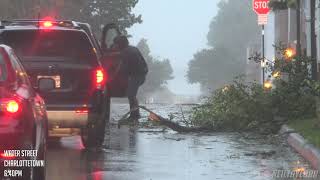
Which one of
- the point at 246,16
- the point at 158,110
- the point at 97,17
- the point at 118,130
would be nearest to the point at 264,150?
the point at 118,130

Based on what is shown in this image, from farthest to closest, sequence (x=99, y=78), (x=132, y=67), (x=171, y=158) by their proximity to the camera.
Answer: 1. (x=132, y=67)
2. (x=99, y=78)
3. (x=171, y=158)

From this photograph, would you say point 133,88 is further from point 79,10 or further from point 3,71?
point 79,10

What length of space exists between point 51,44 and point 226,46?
409ft

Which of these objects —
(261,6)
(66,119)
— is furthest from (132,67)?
(261,6)

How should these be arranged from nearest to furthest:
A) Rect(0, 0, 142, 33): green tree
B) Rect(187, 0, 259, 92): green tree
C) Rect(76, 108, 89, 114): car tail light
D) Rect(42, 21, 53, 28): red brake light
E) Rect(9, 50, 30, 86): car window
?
Rect(9, 50, 30, 86): car window, Rect(76, 108, 89, 114): car tail light, Rect(42, 21, 53, 28): red brake light, Rect(0, 0, 142, 33): green tree, Rect(187, 0, 259, 92): green tree

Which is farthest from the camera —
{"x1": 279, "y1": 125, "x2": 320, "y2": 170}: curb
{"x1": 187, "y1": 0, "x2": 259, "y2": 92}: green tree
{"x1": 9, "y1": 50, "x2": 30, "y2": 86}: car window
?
{"x1": 187, "y1": 0, "x2": 259, "y2": 92}: green tree

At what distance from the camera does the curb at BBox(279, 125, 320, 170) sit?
9.99 metres

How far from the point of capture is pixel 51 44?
11555 millimetres

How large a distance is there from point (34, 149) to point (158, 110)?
12571 mm

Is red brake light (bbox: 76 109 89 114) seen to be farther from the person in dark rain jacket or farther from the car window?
the person in dark rain jacket

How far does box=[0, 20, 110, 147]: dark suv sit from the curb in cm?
285

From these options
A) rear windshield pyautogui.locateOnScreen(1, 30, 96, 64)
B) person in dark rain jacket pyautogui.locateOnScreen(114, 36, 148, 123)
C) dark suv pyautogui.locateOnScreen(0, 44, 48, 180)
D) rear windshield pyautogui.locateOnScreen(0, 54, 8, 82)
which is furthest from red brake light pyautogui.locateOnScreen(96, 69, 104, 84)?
person in dark rain jacket pyautogui.locateOnScreen(114, 36, 148, 123)

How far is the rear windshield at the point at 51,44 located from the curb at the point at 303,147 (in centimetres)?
319

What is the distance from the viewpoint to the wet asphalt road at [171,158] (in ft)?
31.2
